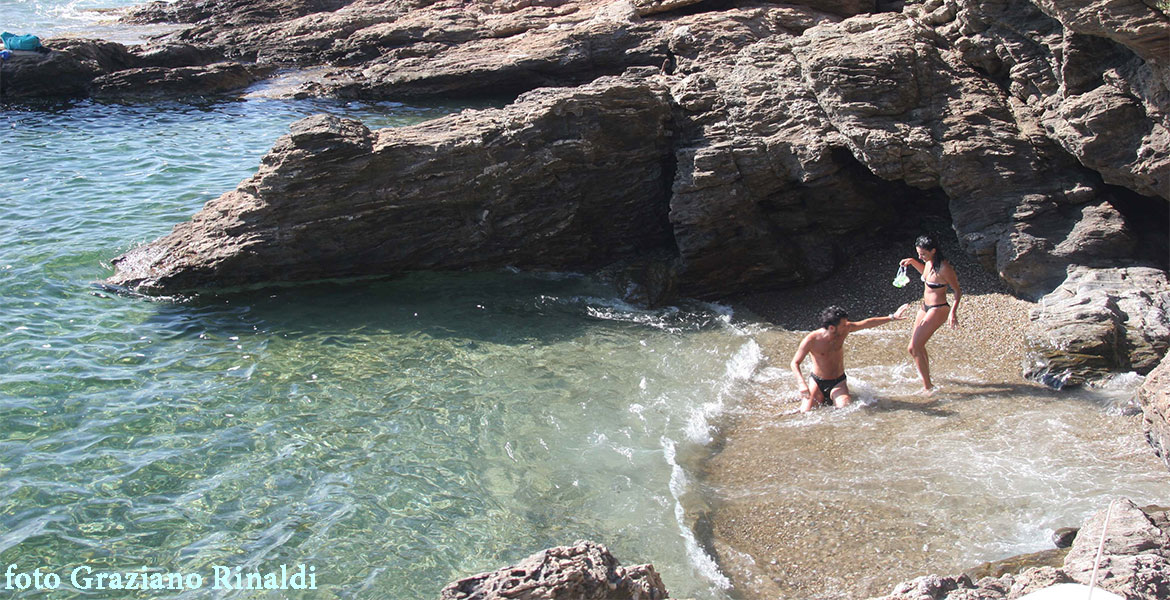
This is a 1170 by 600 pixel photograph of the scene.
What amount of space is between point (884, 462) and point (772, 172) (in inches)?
202

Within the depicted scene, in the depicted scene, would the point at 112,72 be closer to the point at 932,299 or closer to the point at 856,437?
the point at 932,299

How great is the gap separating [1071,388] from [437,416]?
705cm

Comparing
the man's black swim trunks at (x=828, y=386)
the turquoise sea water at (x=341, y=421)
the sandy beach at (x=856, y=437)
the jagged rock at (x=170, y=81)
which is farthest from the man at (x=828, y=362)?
the jagged rock at (x=170, y=81)

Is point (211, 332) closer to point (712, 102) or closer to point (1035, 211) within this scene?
point (712, 102)

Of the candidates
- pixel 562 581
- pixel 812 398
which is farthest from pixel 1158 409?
pixel 562 581

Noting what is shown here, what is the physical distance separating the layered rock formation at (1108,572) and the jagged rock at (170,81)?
25844 millimetres

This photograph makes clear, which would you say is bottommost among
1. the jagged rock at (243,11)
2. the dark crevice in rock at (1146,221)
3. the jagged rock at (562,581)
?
the jagged rock at (562,581)

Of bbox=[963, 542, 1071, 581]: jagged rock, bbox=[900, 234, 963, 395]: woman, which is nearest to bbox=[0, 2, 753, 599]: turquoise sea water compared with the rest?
bbox=[963, 542, 1071, 581]: jagged rock

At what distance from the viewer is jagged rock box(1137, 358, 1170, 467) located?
7605 millimetres

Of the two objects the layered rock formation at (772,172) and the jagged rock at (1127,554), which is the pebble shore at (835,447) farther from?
the jagged rock at (1127,554)

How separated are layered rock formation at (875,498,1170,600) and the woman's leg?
3.36m

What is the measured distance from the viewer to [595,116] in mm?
12922

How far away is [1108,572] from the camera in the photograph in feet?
18.8

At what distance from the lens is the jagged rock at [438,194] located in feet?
41.6
